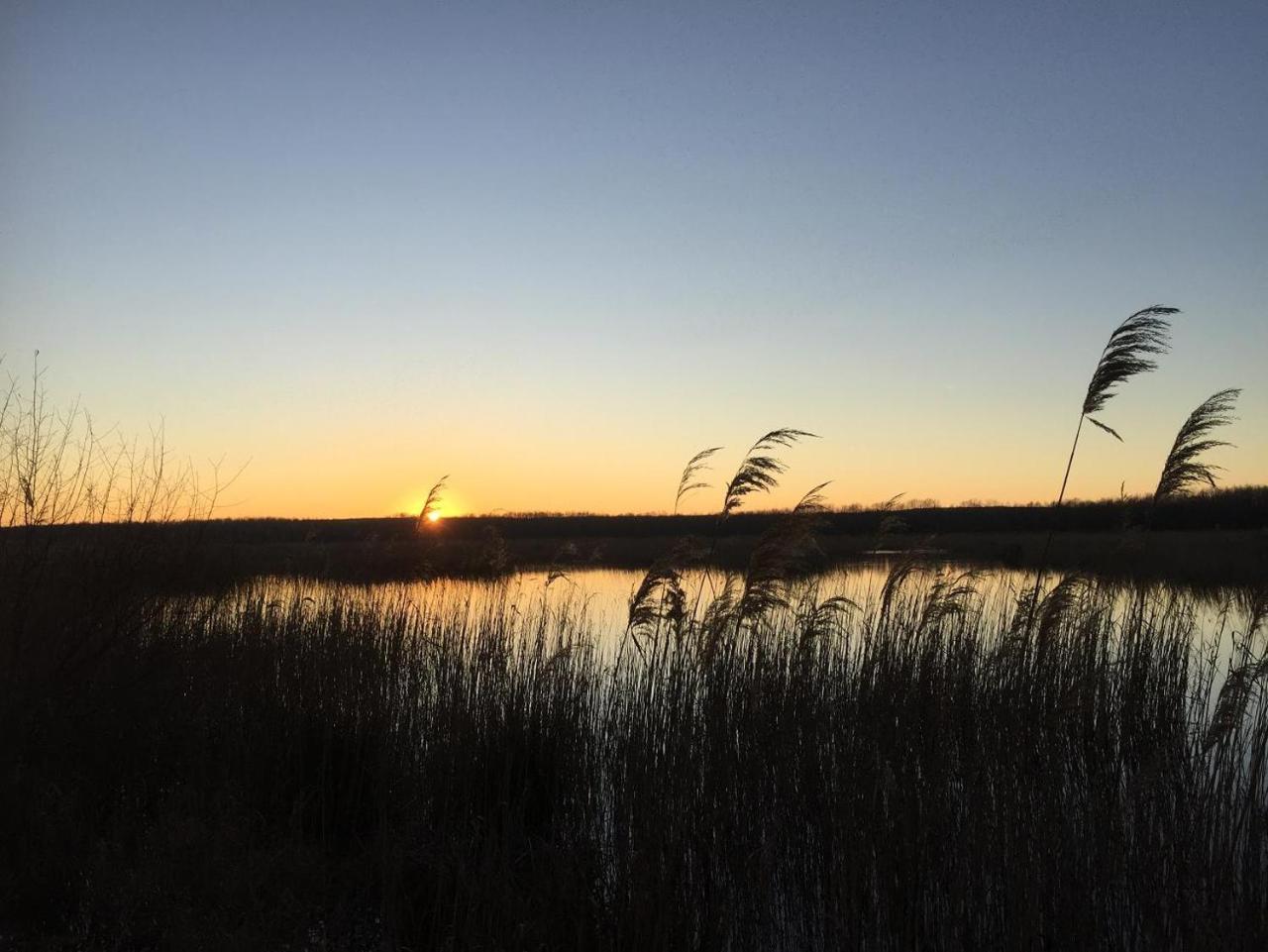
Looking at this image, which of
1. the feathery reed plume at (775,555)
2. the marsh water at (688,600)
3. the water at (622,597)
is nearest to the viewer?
the feathery reed plume at (775,555)

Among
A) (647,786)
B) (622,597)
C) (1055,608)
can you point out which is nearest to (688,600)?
(1055,608)

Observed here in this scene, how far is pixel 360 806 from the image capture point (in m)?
5.68

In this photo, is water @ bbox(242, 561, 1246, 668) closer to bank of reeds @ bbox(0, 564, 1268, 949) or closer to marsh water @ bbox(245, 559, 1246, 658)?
marsh water @ bbox(245, 559, 1246, 658)

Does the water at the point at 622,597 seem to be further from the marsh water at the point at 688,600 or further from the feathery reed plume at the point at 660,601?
the feathery reed plume at the point at 660,601

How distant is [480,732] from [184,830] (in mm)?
1824

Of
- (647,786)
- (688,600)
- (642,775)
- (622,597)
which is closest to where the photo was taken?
(647,786)

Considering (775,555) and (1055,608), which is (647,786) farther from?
(1055,608)

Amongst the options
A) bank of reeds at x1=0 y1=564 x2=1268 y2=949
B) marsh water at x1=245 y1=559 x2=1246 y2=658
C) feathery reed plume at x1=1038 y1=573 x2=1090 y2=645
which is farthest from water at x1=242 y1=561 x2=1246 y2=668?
feathery reed plume at x1=1038 y1=573 x2=1090 y2=645

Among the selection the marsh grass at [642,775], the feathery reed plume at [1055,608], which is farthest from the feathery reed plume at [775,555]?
the feathery reed plume at [1055,608]

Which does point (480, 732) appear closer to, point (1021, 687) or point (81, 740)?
point (81, 740)

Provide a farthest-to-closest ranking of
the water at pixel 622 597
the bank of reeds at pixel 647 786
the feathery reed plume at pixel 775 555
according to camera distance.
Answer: the water at pixel 622 597, the feathery reed plume at pixel 775 555, the bank of reeds at pixel 647 786

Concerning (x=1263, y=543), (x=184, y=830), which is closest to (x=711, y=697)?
(x=184, y=830)

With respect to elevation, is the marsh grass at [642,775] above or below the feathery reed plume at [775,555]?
below

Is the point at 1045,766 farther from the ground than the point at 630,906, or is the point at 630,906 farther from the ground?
the point at 1045,766
